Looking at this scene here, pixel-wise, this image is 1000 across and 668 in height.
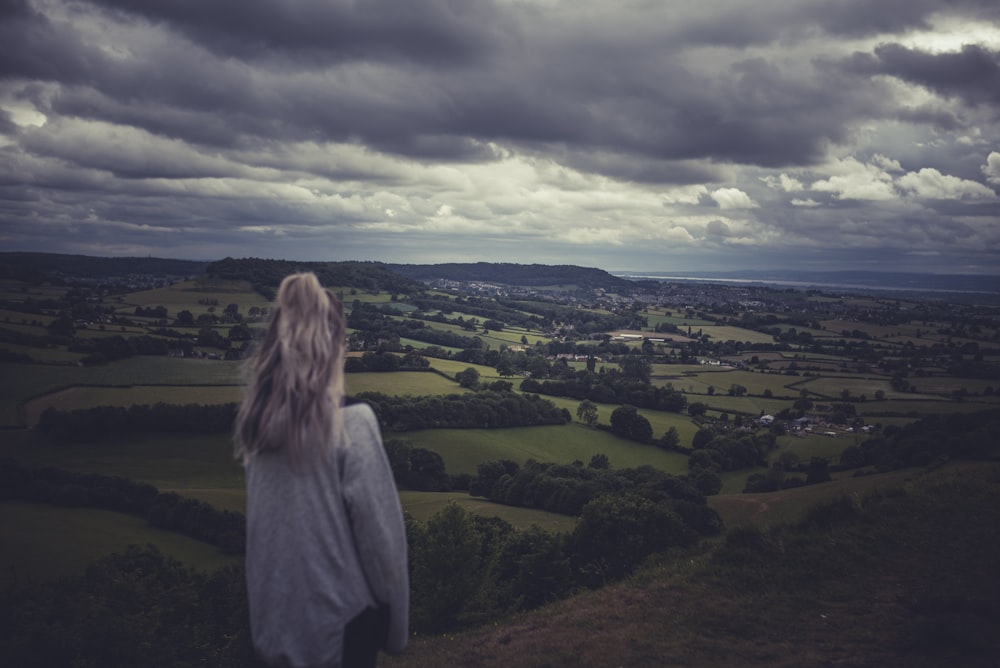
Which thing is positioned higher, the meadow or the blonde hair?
the blonde hair

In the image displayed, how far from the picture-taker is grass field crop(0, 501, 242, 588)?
1206 inches

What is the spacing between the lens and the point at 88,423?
2031 inches

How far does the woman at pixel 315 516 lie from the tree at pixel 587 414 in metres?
70.4

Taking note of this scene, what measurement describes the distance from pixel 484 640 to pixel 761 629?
5045 mm

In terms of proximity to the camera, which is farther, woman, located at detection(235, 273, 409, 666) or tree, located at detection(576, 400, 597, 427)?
tree, located at detection(576, 400, 597, 427)

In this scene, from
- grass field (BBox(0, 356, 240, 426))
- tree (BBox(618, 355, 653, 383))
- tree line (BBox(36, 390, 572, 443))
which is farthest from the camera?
tree (BBox(618, 355, 653, 383))

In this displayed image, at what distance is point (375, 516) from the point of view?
3.22 meters

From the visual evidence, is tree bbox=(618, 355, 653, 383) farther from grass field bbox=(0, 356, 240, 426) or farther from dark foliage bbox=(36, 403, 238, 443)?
dark foliage bbox=(36, 403, 238, 443)

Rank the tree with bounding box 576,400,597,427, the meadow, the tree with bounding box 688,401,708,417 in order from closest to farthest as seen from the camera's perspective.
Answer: the meadow → the tree with bounding box 576,400,597,427 → the tree with bounding box 688,401,708,417

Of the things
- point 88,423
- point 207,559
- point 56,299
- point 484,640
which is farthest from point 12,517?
point 56,299

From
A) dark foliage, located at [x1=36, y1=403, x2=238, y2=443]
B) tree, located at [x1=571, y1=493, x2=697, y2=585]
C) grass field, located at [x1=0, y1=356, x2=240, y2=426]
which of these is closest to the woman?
tree, located at [x1=571, y1=493, x2=697, y2=585]

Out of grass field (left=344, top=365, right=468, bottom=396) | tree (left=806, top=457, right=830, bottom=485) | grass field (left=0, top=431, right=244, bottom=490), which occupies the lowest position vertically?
grass field (left=0, top=431, right=244, bottom=490)

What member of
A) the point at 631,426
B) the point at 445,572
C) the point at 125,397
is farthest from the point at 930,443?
the point at 125,397

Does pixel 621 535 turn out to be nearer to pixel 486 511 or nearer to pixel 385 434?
pixel 486 511
